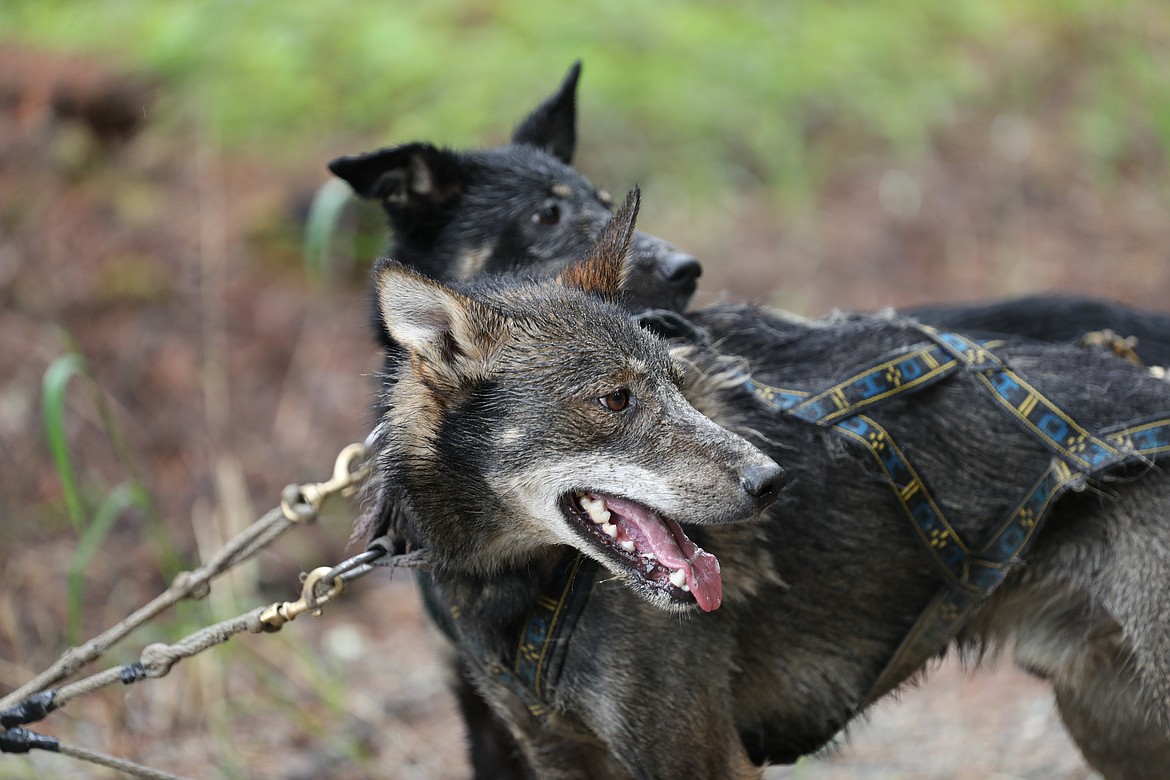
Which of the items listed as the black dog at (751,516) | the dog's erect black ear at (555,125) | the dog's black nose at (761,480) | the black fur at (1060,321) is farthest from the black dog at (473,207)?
the dog's black nose at (761,480)

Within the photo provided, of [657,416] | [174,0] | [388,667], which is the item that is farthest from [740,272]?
[657,416]

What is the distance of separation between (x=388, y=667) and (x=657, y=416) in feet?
11.3

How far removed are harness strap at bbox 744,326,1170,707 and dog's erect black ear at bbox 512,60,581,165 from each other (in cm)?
212

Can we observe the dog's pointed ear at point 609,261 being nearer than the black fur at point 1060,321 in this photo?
Yes

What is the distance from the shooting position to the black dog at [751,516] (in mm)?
2959

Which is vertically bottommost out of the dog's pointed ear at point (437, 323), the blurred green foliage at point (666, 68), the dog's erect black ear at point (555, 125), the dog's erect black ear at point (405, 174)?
the dog's pointed ear at point (437, 323)

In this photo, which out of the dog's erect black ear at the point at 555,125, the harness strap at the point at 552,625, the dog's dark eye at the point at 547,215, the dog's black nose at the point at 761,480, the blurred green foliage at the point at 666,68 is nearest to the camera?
the dog's black nose at the point at 761,480

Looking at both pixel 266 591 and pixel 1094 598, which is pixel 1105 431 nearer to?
pixel 1094 598

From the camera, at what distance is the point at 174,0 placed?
955 cm

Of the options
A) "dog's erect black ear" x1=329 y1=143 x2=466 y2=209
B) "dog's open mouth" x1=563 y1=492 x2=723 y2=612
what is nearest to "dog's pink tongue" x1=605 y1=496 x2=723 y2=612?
"dog's open mouth" x1=563 y1=492 x2=723 y2=612

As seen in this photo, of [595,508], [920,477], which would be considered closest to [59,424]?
[595,508]

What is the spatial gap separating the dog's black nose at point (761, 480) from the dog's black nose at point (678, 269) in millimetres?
1313

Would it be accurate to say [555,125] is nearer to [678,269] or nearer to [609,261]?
[678,269]

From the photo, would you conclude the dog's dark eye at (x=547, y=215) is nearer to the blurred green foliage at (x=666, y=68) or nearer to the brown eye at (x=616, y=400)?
the brown eye at (x=616, y=400)
